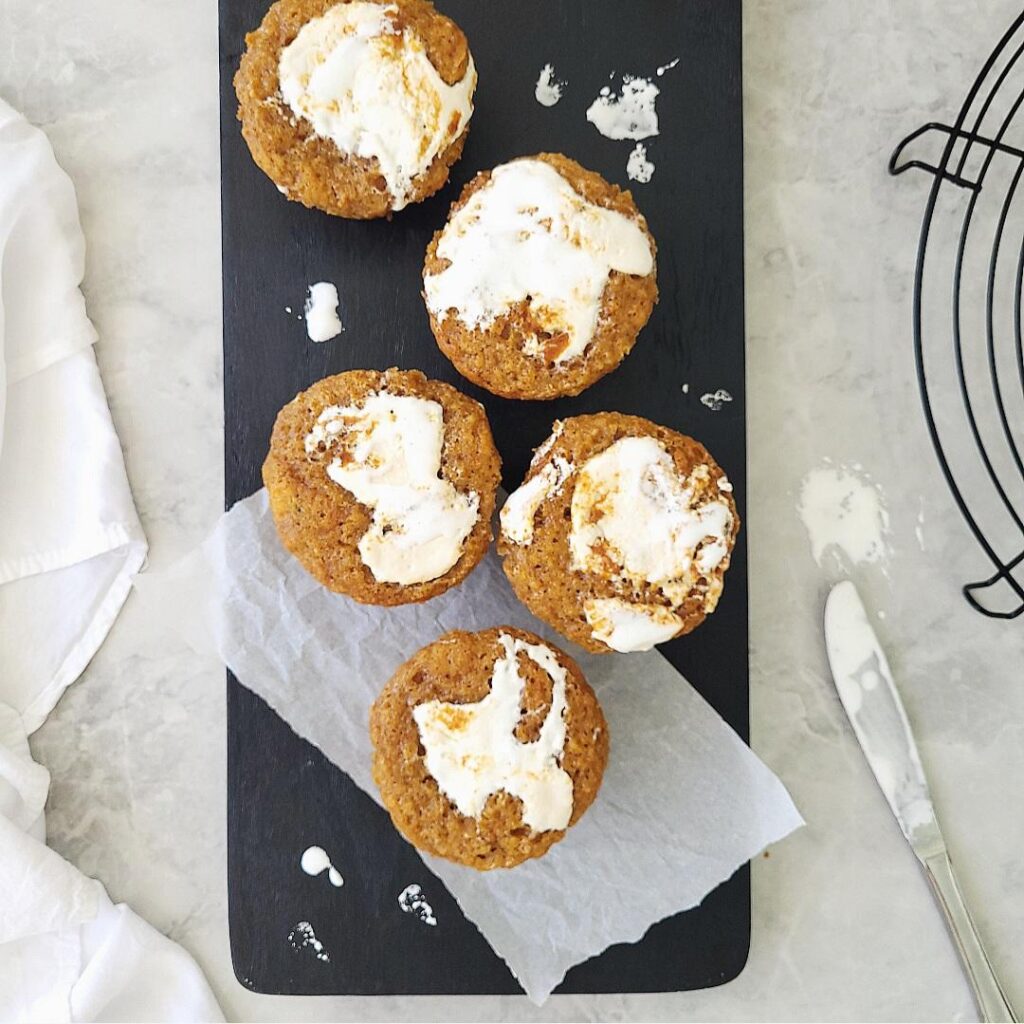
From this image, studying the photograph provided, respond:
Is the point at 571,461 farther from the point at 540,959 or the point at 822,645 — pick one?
the point at 540,959

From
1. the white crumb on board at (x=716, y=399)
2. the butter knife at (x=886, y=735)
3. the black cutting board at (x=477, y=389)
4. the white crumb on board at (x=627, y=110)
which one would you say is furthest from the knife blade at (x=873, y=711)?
the white crumb on board at (x=627, y=110)

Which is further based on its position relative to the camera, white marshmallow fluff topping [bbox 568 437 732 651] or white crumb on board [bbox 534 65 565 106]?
white crumb on board [bbox 534 65 565 106]

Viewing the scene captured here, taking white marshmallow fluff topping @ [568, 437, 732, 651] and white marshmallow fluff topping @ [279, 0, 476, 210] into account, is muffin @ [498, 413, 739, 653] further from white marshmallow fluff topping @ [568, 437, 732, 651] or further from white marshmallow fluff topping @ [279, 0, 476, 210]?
white marshmallow fluff topping @ [279, 0, 476, 210]

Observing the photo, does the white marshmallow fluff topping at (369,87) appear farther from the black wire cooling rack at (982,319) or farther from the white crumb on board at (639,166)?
the black wire cooling rack at (982,319)

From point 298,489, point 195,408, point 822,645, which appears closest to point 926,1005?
point 822,645

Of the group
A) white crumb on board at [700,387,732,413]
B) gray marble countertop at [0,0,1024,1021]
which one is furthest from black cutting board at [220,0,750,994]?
gray marble countertop at [0,0,1024,1021]
